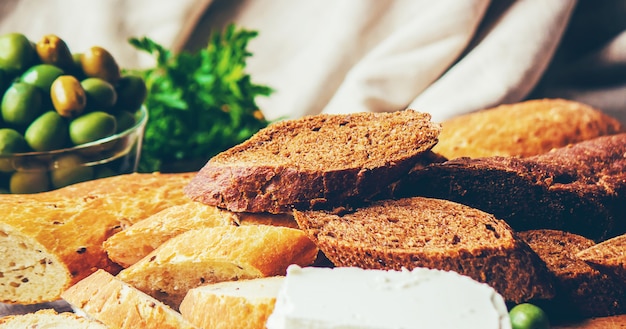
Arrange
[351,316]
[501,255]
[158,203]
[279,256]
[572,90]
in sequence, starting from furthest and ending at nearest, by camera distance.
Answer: [572,90] < [158,203] < [279,256] < [501,255] < [351,316]

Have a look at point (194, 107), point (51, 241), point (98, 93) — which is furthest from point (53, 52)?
point (51, 241)

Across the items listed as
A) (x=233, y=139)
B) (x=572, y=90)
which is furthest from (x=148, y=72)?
(x=572, y=90)

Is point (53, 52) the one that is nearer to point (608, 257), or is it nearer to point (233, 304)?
point (233, 304)

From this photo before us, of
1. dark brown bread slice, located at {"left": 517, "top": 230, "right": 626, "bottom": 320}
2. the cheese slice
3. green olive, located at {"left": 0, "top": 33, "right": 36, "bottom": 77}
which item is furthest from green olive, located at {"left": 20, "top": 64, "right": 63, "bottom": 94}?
dark brown bread slice, located at {"left": 517, "top": 230, "right": 626, "bottom": 320}

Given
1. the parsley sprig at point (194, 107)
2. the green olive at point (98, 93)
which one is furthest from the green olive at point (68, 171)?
the parsley sprig at point (194, 107)

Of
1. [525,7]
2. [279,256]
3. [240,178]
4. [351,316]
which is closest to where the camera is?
[351,316]

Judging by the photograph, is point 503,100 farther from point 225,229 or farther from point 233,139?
point 225,229
